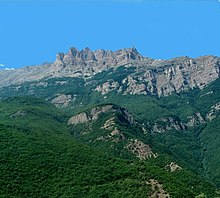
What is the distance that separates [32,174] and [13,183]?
11.1m

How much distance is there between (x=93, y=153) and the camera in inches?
7810

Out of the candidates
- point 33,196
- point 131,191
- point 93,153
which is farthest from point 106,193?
point 93,153

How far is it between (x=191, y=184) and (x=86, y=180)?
48.3 m

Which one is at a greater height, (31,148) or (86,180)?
(31,148)

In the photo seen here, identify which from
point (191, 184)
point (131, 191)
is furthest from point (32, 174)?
point (191, 184)

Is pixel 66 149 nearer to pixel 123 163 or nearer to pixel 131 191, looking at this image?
pixel 123 163

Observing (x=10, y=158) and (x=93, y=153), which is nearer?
(x=10, y=158)

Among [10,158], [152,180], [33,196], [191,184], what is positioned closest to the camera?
[33,196]

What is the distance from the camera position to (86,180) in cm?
17038

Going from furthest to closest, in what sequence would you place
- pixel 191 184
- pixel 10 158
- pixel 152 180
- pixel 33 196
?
pixel 191 184 → pixel 10 158 → pixel 152 180 → pixel 33 196

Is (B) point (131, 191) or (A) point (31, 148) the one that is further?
(A) point (31, 148)

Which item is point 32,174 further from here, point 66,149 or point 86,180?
point 66,149

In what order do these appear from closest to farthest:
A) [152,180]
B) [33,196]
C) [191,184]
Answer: [33,196] → [152,180] → [191,184]

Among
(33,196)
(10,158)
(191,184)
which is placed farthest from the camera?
(191,184)
